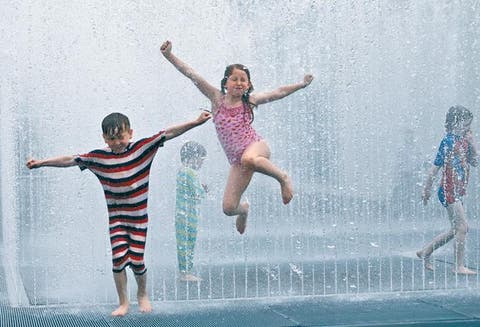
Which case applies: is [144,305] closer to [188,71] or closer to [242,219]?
[242,219]

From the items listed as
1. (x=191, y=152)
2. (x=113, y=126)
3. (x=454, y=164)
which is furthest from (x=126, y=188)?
(x=454, y=164)

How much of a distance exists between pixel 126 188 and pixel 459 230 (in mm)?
3044

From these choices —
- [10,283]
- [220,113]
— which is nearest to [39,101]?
[10,283]

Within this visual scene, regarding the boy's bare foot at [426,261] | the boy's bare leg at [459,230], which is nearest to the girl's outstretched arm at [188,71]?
the boy's bare leg at [459,230]

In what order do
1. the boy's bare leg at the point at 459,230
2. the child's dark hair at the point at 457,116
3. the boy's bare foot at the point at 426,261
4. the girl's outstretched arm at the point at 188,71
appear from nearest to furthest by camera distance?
the girl's outstretched arm at the point at 188,71, the child's dark hair at the point at 457,116, the boy's bare leg at the point at 459,230, the boy's bare foot at the point at 426,261

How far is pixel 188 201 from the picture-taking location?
6457mm

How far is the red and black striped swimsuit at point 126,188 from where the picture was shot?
14.7 feet

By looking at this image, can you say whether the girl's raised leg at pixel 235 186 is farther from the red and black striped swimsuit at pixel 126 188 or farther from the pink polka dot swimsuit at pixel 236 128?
the red and black striped swimsuit at pixel 126 188

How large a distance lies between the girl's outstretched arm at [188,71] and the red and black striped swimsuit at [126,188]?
0.65 m

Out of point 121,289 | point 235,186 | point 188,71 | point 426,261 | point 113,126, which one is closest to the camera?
point 113,126

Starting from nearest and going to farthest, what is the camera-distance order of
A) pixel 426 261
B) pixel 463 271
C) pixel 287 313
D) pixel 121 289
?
1. pixel 121 289
2. pixel 287 313
3. pixel 463 271
4. pixel 426 261

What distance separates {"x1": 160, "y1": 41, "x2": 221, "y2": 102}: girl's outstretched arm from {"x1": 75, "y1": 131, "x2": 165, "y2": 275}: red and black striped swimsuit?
0.65 meters

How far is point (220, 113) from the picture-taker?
520 cm

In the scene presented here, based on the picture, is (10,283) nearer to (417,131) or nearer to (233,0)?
(233,0)
